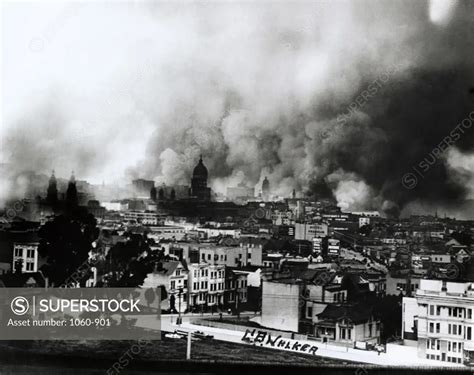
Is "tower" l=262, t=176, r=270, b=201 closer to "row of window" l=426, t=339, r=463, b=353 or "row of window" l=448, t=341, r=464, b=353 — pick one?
"row of window" l=426, t=339, r=463, b=353

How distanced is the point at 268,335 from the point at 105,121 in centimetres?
270

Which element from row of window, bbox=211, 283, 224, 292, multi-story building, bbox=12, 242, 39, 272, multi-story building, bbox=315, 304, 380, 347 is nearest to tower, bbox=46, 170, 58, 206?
multi-story building, bbox=12, 242, 39, 272

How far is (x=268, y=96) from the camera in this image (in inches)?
273

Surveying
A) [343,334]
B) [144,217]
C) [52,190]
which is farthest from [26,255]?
[343,334]

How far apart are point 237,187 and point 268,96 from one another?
960 millimetres

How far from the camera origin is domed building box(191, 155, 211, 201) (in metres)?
7.01

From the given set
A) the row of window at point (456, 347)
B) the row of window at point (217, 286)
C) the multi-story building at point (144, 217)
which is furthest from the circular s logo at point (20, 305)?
the row of window at point (456, 347)

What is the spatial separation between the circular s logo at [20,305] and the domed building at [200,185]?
2.00 m

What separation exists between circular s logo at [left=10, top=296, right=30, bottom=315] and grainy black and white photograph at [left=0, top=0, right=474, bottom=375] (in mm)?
22

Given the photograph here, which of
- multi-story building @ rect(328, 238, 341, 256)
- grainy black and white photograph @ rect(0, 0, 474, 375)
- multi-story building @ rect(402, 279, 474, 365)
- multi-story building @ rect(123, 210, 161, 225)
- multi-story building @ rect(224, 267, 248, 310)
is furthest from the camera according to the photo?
multi-story building @ rect(123, 210, 161, 225)

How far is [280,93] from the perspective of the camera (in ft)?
22.7

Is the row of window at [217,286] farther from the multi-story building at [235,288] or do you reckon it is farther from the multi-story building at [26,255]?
the multi-story building at [26,255]

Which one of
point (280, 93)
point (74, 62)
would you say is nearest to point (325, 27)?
point (280, 93)

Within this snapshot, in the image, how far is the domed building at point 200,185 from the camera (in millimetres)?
7012
